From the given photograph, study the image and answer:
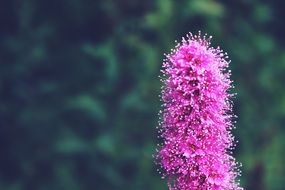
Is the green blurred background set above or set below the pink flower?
above

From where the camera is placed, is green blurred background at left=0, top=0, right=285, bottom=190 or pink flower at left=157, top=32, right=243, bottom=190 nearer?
pink flower at left=157, top=32, right=243, bottom=190

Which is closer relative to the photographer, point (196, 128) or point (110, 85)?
point (196, 128)

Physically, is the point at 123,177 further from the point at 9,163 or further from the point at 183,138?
the point at 183,138

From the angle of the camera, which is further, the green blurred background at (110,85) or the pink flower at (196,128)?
the green blurred background at (110,85)

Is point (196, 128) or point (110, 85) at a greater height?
point (110, 85)

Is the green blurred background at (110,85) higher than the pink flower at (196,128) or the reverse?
higher
